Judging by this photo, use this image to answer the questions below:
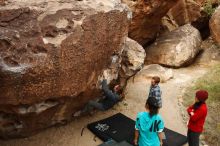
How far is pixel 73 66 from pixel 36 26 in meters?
1.15

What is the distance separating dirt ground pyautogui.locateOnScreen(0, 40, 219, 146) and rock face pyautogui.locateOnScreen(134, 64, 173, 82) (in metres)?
0.17

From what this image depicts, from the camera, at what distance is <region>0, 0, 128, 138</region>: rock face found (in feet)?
23.1

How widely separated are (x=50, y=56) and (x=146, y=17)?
7.51 m

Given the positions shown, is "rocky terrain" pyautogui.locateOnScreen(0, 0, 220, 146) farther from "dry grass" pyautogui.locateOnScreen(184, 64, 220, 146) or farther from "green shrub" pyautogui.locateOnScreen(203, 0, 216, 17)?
"green shrub" pyautogui.locateOnScreen(203, 0, 216, 17)

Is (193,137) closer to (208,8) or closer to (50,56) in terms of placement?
(50,56)

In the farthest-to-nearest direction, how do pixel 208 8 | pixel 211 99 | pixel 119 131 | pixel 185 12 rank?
1. pixel 185 12
2. pixel 208 8
3. pixel 211 99
4. pixel 119 131

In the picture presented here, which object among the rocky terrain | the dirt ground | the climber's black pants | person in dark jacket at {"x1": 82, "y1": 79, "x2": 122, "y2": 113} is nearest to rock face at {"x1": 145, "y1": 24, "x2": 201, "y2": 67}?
the dirt ground

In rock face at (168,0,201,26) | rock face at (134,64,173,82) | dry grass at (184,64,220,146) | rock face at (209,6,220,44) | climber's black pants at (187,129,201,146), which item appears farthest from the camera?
rock face at (168,0,201,26)

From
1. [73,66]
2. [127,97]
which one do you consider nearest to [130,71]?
[127,97]

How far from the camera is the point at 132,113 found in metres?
9.98

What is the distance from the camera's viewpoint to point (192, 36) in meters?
15.0

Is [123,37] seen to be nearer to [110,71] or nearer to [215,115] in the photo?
[110,71]

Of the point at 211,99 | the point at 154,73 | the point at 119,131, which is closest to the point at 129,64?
the point at 119,131

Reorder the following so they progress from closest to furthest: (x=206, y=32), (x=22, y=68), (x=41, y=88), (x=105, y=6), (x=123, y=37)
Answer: (x=22, y=68)
(x=41, y=88)
(x=105, y=6)
(x=123, y=37)
(x=206, y=32)
